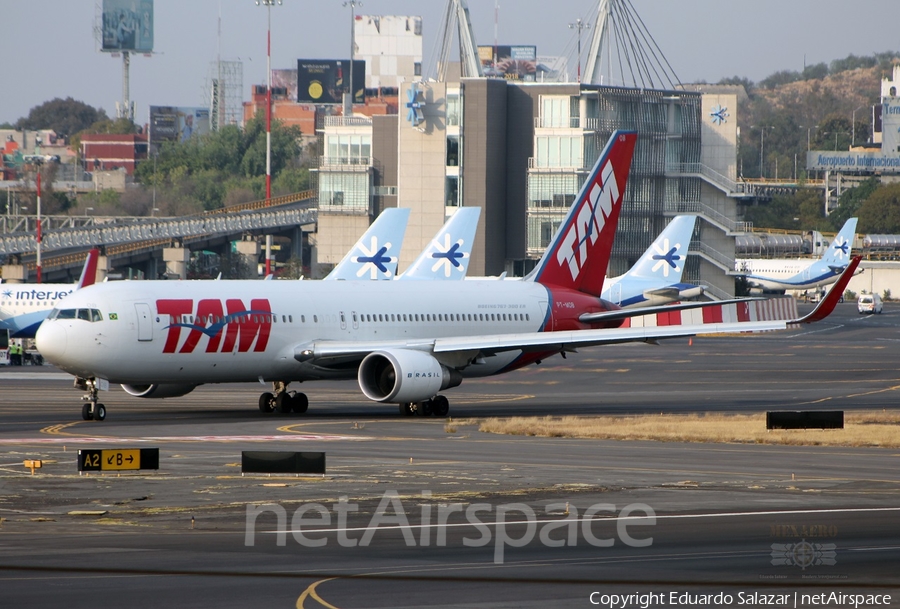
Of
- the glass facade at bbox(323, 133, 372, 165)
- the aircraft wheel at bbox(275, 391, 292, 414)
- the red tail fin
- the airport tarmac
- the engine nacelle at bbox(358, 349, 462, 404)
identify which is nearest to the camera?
the airport tarmac

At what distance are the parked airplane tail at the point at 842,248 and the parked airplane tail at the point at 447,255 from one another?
8734 cm

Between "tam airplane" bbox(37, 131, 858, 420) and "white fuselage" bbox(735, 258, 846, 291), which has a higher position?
"tam airplane" bbox(37, 131, 858, 420)

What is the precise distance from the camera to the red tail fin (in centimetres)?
4922

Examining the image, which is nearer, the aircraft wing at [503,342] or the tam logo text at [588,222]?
the aircraft wing at [503,342]

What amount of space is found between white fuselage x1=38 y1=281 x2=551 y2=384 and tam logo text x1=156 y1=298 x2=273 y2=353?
0.10ft

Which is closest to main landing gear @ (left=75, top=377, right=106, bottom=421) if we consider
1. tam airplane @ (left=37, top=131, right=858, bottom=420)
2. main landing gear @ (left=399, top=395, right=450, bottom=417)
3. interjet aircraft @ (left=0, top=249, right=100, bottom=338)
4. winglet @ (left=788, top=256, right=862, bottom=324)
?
tam airplane @ (left=37, top=131, right=858, bottom=420)

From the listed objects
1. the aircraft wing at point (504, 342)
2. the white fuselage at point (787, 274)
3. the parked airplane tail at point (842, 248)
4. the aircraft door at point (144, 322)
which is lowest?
the white fuselage at point (787, 274)

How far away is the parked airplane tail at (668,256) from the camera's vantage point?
285 feet

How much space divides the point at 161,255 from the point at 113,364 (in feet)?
339

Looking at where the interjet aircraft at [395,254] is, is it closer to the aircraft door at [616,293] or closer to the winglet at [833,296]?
the aircraft door at [616,293]

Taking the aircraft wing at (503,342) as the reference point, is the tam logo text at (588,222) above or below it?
above

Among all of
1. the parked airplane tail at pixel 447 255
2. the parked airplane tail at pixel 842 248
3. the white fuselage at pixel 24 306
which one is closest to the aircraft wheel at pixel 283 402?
the parked airplane tail at pixel 447 255

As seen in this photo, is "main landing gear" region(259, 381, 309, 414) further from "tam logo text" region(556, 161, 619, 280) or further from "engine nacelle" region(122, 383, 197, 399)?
"tam logo text" region(556, 161, 619, 280)

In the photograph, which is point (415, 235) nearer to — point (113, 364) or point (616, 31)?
point (616, 31)
